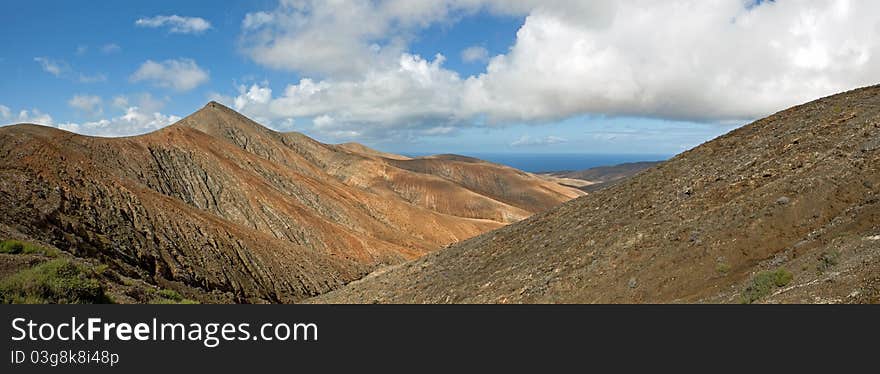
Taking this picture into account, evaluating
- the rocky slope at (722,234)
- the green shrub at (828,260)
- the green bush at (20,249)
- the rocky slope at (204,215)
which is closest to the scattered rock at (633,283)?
the rocky slope at (722,234)

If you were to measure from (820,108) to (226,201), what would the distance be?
46.9 m

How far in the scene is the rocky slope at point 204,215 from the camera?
26.5m

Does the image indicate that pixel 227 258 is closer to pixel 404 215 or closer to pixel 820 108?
pixel 820 108

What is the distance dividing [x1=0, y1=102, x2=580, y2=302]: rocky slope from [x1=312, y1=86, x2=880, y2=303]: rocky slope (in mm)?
12298

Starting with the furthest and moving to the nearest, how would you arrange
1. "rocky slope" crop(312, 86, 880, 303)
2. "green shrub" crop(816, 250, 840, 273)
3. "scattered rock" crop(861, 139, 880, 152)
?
"scattered rock" crop(861, 139, 880, 152) < "rocky slope" crop(312, 86, 880, 303) < "green shrub" crop(816, 250, 840, 273)

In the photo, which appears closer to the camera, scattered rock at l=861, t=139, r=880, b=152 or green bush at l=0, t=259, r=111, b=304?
green bush at l=0, t=259, r=111, b=304

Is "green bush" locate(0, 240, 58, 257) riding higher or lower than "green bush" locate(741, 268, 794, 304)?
higher

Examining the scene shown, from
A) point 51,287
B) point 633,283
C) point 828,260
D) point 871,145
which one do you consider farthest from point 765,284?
point 51,287

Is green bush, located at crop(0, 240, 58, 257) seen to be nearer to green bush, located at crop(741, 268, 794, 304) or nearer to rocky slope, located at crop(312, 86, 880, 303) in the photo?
rocky slope, located at crop(312, 86, 880, 303)

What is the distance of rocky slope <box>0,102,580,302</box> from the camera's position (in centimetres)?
2647

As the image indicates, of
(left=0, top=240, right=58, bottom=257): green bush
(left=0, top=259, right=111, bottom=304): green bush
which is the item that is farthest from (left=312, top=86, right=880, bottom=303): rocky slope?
(left=0, top=240, right=58, bottom=257): green bush

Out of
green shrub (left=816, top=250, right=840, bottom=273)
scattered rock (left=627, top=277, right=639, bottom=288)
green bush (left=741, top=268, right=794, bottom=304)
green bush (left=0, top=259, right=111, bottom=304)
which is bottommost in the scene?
scattered rock (left=627, top=277, right=639, bottom=288)

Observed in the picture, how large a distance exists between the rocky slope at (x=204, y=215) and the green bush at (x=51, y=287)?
32.5 feet
